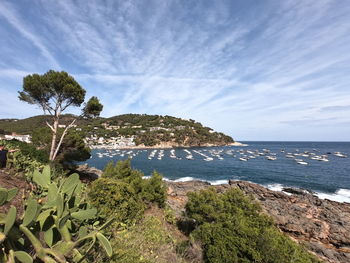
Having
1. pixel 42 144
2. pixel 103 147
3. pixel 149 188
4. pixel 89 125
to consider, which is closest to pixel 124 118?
pixel 89 125

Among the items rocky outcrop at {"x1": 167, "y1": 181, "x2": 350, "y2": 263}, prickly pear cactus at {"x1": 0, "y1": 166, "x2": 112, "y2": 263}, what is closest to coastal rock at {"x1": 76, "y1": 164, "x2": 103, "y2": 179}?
rocky outcrop at {"x1": 167, "y1": 181, "x2": 350, "y2": 263}

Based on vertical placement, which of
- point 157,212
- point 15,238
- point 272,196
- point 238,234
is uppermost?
point 15,238

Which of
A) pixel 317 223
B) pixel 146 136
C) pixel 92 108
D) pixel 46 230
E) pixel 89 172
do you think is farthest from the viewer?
pixel 146 136

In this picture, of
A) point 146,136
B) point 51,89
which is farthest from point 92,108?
point 146,136

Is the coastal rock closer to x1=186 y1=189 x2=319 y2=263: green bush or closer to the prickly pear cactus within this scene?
x1=186 y1=189 x2=319 y2=263: green bush

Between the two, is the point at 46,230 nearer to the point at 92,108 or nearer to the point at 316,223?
the point at 92,108

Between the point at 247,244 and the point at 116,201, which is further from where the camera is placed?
the point at 116,201

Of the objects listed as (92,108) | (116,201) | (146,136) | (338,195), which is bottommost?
(338,195)

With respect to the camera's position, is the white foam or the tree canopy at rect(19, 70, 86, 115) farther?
the white foam

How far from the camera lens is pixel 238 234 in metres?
5.50

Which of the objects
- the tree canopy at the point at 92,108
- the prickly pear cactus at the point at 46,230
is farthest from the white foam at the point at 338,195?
the prickly pear cactus at the point at 46,230

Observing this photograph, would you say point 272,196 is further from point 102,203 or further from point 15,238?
point 15,238

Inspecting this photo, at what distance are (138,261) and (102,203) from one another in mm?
3508

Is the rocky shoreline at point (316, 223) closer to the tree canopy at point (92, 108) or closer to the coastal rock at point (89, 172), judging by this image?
the tree canopy at point (92, 108)
